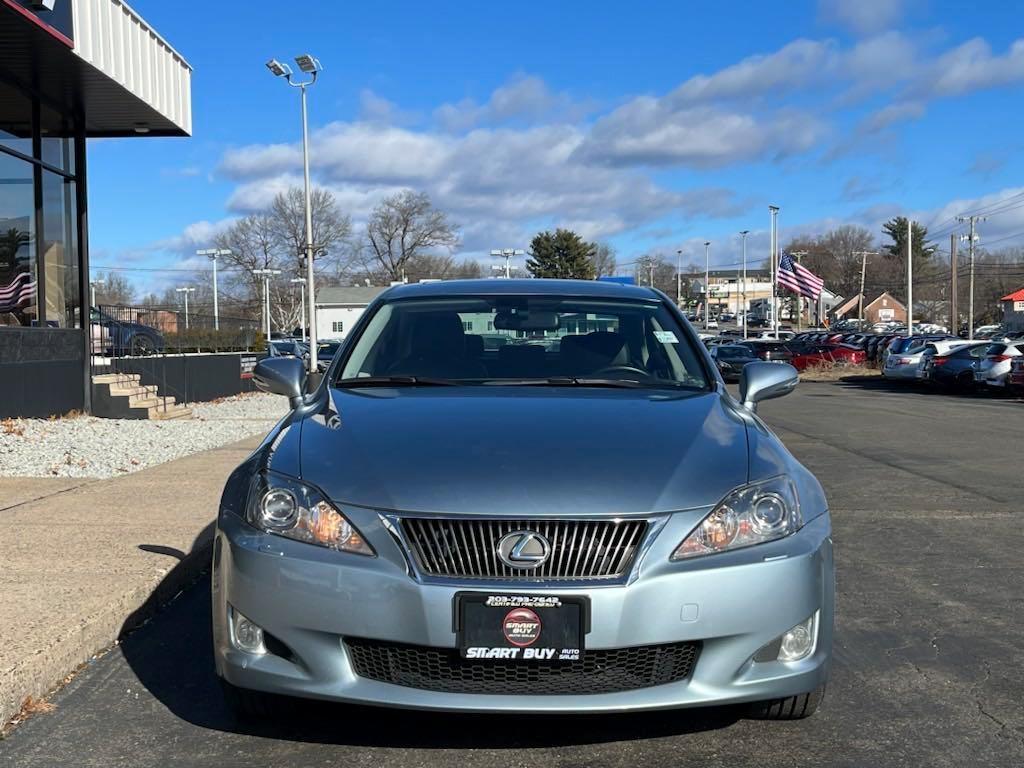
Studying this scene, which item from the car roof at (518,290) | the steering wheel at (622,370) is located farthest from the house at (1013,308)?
the steering wheel at (622,370)

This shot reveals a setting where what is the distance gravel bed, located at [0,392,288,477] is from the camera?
10.7 m

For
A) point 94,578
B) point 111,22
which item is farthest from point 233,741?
point 111,22

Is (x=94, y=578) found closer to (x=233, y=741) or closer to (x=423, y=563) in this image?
(x=233, y=741)

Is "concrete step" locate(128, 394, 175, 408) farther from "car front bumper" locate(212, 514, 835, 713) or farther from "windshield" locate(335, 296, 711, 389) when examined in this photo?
"car front bumper" locate(212, 514, 835, 713)

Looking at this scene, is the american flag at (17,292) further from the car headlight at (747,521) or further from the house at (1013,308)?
the house at (1013,308)

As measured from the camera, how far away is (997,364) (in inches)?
1092

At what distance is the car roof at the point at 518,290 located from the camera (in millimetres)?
5344

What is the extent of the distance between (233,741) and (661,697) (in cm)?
152

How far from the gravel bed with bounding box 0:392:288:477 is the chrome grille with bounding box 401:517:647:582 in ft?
26.2

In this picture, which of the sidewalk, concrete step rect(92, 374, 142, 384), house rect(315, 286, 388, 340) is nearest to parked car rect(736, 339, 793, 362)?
concrete step rect(92, 374, 142, 384)

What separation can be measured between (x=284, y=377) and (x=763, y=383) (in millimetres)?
2199

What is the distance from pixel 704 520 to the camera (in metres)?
3.28

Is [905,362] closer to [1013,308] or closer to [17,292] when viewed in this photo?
[17,292]

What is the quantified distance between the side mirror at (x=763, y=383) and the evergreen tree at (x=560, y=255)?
74.6 metres
